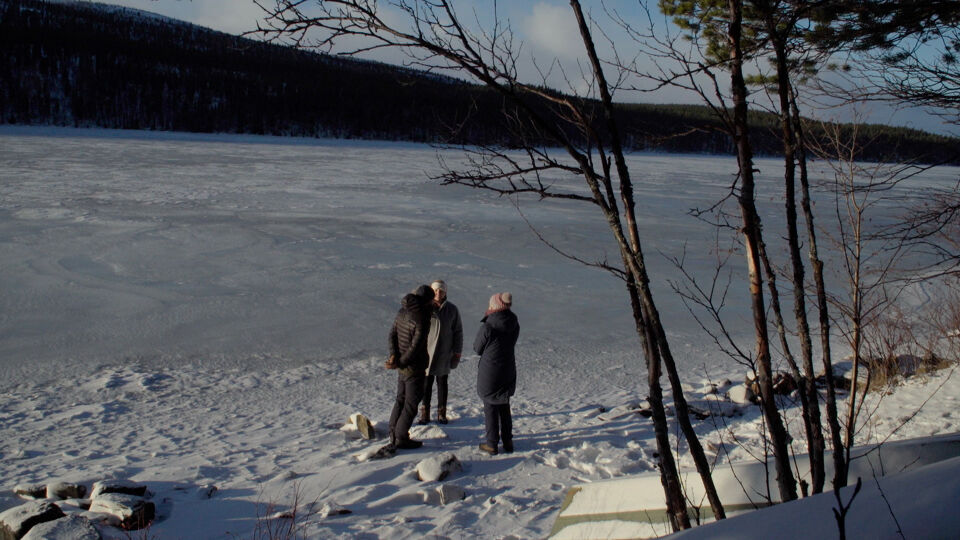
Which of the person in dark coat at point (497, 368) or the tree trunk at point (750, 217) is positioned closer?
the tree trunk at point (750, 217)

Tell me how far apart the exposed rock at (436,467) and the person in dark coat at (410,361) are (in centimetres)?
47

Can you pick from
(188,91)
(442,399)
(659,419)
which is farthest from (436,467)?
(188,91)

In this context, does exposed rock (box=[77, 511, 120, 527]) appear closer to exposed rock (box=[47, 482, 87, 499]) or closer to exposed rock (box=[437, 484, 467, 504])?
exposed rock (box=[47, 482, 87, 499])

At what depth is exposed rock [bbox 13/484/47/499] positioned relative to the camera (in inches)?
166

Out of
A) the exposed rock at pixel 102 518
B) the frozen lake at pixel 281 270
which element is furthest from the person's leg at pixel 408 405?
the frozen lake at pixel 281 270

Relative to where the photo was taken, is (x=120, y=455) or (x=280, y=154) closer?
(x=120, y=455)

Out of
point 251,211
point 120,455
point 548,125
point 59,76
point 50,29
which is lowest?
point 120,455

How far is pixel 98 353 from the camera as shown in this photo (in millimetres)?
7020

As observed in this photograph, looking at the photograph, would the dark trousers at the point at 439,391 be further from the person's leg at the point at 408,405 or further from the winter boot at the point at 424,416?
the person's leg at the point at 408,405

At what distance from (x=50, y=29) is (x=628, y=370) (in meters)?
89.2

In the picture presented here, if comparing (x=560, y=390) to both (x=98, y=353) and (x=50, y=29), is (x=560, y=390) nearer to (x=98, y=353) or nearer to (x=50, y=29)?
(x=98, y=353)

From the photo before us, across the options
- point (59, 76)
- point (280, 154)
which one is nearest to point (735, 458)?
point (280, 154)

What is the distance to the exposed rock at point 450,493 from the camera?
172 inches

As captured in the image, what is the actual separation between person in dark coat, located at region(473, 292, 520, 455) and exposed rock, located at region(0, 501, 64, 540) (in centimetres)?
272
